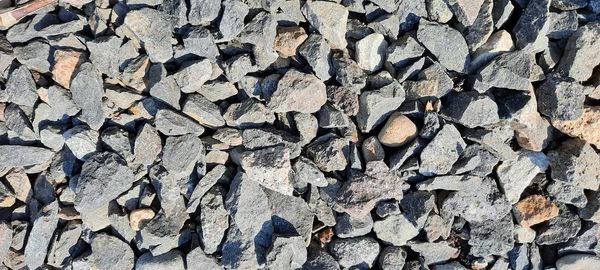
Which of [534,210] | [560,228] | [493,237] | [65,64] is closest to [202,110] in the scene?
[65,64]

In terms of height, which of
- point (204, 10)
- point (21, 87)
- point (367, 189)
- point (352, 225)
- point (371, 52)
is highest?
point (204, 10)

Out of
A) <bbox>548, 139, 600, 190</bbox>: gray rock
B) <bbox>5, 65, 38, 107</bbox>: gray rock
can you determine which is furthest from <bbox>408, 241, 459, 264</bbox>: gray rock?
<bbox>5, 65, 38, 107</bbox>: gray rock

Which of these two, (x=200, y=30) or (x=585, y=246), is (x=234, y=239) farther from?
(x=585, y=246)

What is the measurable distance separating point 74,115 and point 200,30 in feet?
1.72

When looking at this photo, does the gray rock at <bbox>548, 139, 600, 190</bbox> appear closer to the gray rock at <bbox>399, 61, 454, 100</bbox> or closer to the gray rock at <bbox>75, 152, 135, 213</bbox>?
the gray rock at <bbox>399, 61, 454, 100</bbox>

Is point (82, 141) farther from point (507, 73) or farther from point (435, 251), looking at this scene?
point (507, 73)

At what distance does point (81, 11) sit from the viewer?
1.59 metres

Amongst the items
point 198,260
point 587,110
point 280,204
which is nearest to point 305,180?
point 280,204

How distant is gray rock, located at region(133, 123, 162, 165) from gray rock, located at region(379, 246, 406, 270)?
2.73 feet

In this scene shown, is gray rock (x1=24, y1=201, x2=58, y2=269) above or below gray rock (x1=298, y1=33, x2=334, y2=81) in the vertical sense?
below

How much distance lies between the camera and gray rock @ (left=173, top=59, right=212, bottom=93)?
4.95ft

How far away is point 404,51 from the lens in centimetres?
153

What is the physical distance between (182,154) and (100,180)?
28 centimetres

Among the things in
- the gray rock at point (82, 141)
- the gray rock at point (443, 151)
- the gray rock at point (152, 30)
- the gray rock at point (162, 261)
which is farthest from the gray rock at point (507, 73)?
the gray rock at point (82, 141)
